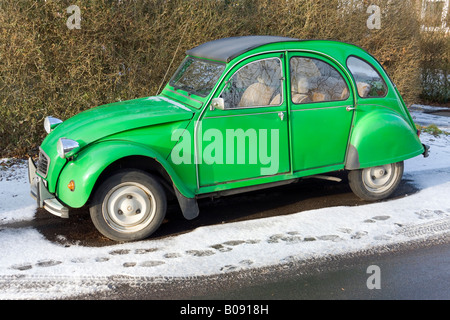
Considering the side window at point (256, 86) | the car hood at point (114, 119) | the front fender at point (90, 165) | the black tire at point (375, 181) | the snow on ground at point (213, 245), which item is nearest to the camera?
the snow on ground at point (213, 245)

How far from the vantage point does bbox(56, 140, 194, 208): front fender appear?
4.91 metres

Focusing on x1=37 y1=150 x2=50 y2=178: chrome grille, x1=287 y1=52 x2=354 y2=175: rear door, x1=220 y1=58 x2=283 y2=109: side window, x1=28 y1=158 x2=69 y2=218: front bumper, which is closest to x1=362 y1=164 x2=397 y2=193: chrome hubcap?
x1=287 y1=52 x2=354 y2=175: rear door

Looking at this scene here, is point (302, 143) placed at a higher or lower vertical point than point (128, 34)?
lower

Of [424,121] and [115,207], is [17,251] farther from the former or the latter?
[424,121]

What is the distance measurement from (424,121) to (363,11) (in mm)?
2968

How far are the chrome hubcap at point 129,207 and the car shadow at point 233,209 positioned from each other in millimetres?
199

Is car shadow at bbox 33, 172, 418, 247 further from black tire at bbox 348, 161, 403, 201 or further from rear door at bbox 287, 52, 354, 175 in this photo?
rear door at bbox 287, 52, 354, 175

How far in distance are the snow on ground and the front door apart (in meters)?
0.61

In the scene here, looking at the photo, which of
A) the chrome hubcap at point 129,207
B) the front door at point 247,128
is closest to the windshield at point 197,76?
the front door at point 247,128

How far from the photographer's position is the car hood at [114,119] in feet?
17.0

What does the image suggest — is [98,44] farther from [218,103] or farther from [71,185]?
[71,185]

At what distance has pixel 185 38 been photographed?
9219 millimetres

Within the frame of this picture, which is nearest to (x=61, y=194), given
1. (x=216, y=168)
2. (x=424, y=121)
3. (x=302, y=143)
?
(x=216, y=168)

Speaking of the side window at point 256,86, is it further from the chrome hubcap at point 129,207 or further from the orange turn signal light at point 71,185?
the orange turn signal light at point 71,185
